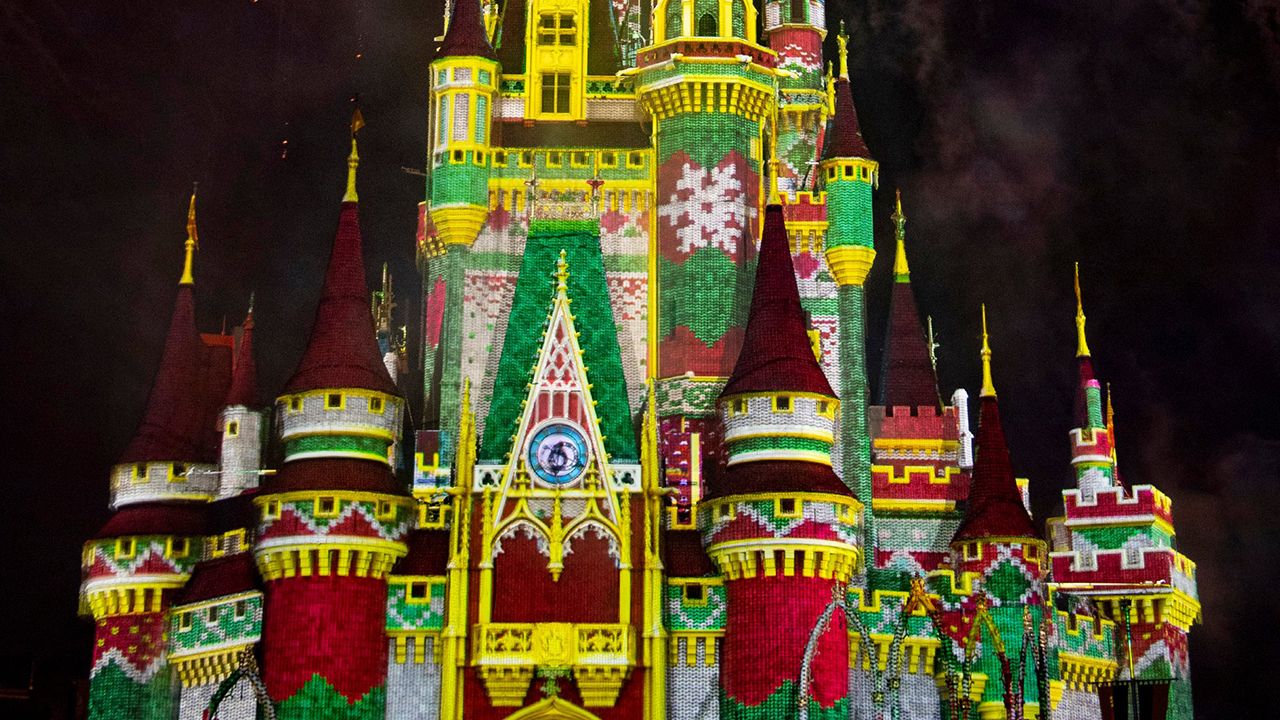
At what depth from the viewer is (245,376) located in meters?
58.3

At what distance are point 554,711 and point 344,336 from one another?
1001 centimetres

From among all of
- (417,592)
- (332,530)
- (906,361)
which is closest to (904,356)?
(906,361)

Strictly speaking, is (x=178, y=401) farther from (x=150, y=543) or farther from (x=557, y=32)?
(x=557, y=32)

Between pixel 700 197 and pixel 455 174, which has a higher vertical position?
pixel 455 174

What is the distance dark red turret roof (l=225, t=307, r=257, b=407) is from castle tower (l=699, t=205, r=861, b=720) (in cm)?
1221

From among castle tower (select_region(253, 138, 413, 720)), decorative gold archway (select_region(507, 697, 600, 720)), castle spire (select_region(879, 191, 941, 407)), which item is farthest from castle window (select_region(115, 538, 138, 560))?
castle spire (select_region(879, 191, 941, 407))

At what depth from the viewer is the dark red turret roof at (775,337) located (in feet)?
173

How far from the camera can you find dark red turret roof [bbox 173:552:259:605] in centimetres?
5288

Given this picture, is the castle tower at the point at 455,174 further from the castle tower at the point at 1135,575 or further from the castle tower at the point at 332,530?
Result: the castle tower at the point at 1135,575

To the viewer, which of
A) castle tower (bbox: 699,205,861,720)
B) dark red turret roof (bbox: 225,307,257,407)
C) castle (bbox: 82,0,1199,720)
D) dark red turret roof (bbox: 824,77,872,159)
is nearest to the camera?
castle tower (bbox: 699,205,861,720)

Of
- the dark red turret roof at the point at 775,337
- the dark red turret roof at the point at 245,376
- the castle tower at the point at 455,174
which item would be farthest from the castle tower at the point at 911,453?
the dark red turret roof at the point at 245,376

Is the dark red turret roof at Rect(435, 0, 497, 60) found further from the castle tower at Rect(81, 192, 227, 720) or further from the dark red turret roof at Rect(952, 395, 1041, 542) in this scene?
the dark red turret roof at Rect(952, 395, 1041, 542)

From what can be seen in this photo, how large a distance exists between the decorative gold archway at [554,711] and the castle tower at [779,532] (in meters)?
3.15

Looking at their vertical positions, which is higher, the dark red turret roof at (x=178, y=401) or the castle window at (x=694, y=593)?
the dark red turret roof at (x=178, y=401)
